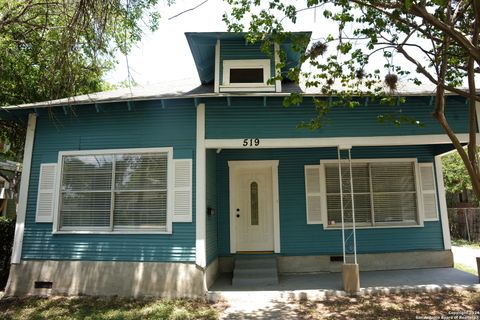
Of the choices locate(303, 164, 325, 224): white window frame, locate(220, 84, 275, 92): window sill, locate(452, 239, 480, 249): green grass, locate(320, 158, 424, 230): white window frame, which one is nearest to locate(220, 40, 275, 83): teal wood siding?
locate(220, 84, 275, 92): window sill

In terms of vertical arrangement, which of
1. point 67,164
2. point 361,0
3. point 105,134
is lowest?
point 67,164

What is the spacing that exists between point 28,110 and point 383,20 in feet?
22.6

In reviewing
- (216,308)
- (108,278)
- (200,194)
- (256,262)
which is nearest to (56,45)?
(200,194)

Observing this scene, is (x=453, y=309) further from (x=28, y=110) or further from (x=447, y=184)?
(x=447, y=184)

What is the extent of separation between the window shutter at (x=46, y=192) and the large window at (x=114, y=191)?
17 centimetres

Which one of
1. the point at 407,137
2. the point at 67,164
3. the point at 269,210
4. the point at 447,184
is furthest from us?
the point at 447,184

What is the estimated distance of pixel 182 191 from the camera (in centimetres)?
630

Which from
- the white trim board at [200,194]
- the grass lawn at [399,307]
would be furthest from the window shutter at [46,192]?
the grass lawn at [399,307]

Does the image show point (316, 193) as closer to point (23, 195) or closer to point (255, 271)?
point (255, 271)

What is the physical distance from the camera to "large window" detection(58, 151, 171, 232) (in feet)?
21.3

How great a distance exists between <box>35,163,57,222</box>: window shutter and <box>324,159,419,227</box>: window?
5.82m

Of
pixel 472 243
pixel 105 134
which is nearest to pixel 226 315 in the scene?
pixel 105 134

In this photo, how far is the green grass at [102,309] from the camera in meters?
5.22

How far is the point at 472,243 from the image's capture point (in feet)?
41.7
